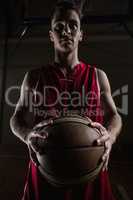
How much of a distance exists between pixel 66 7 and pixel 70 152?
0.72 m

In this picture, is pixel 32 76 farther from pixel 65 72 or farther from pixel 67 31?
pixel 67 31

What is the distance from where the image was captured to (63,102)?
1.71m

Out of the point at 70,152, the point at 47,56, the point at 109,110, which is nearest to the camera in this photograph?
the point at 70,152

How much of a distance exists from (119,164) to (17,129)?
0.50 meters

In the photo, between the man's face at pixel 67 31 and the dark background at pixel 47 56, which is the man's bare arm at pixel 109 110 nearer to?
the dark background at pixel 47 56

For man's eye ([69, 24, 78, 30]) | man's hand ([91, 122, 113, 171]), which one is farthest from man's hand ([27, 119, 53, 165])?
man's eye ([69, 24, 78, 30])

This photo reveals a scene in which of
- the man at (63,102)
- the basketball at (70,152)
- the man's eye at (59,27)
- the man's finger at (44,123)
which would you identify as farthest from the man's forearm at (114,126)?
the man's eye at (59,27)

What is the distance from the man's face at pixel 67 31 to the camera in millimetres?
1784

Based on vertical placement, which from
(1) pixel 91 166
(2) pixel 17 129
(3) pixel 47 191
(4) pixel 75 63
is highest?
(4) pixel 75 63

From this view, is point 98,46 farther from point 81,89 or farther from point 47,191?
point 47,191

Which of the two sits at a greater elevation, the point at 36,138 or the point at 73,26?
the point at 73,26

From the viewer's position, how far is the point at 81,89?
1.72 metres

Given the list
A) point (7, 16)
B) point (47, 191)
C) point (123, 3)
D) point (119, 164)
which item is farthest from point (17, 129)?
point (123, 3)

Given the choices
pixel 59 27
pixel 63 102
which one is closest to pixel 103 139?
pixel 63 102
